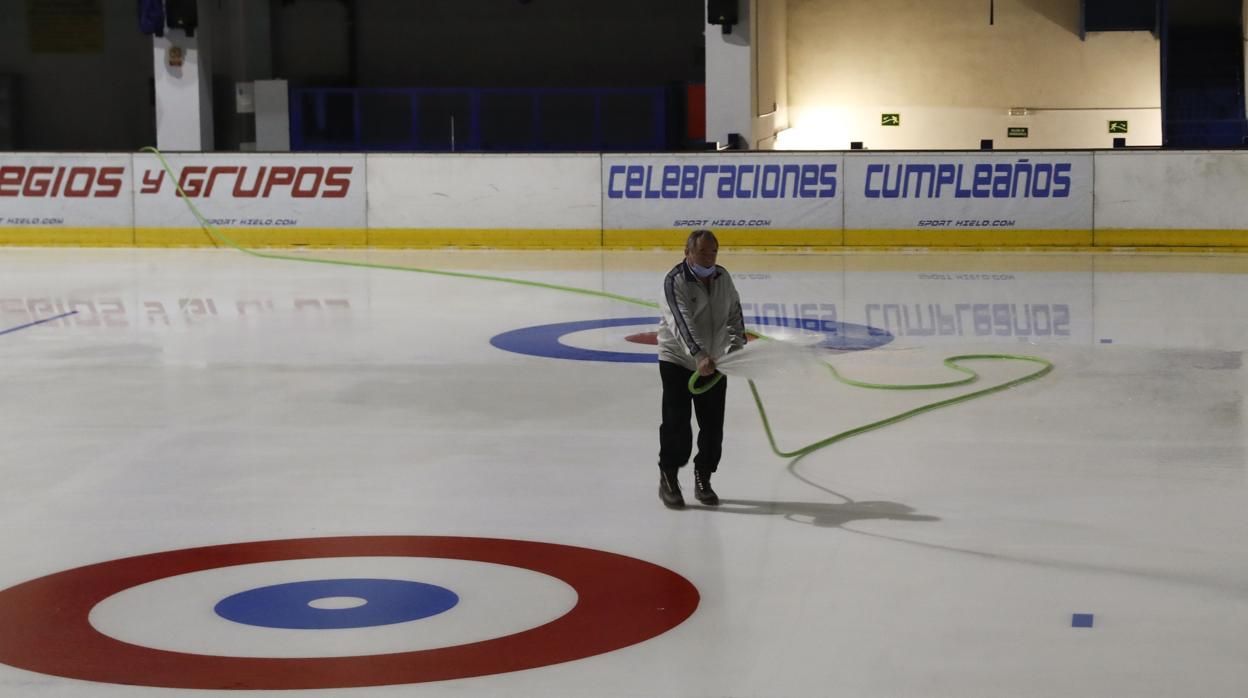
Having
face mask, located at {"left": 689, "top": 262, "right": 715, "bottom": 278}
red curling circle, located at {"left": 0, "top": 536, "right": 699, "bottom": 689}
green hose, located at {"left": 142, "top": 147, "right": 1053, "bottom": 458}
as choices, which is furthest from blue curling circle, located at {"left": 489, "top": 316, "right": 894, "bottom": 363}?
red curling circle, located at {"left": 0, "top": 536, "right": 699, "bottom": 689}

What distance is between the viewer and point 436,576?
744cm

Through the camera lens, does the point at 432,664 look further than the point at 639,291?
No

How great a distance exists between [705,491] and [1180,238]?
15.3 meters

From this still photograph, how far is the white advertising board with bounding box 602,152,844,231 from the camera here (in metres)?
23.0

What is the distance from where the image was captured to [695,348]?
835 cm

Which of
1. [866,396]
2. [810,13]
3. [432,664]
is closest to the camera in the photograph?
[432,664]

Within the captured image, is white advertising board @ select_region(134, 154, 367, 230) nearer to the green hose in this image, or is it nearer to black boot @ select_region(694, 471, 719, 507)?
the green hose

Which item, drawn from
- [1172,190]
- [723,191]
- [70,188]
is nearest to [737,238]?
[723,191]

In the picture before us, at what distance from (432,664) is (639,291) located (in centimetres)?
1274

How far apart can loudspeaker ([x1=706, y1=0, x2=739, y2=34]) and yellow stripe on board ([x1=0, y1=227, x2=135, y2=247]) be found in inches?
364

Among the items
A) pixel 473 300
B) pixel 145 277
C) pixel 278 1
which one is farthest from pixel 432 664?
pixel 278 1

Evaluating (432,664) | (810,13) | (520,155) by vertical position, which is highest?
(810,13)

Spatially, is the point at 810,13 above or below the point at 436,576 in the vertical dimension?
above

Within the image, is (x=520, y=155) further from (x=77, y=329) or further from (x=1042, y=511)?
(x=1042, y=511)
